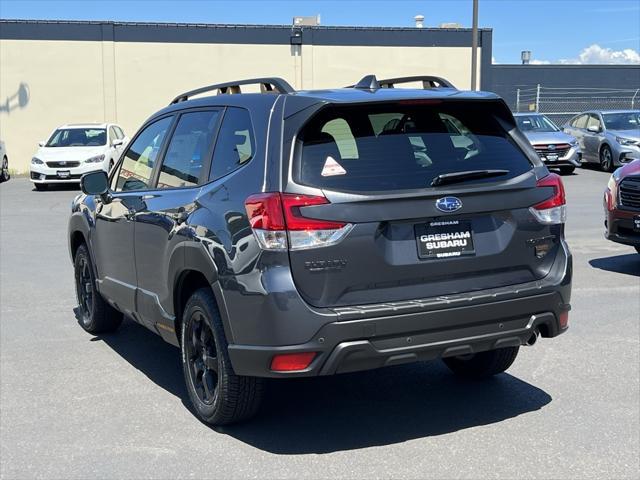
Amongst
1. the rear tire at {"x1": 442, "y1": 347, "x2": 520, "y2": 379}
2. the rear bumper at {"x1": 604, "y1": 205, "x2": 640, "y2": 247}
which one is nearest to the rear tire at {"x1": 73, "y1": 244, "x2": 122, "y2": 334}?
the rear tire at {"x1": 442, "y1": 347, "x2": 520, "y2": 379}

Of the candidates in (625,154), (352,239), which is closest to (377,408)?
(352,239)

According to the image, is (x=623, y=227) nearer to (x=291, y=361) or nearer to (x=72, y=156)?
(x=291, y=361)

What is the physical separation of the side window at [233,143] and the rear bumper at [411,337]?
1.01 m

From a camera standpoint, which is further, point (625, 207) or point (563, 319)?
point (625, 207)

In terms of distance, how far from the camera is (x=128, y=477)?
13.1 feet

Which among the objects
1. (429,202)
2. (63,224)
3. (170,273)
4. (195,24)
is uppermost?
(195,24)

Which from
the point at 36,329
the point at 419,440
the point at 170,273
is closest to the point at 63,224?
the point at 36,329

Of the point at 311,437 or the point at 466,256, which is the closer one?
the point at 466,256

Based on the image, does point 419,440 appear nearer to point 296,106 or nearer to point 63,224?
point 296,106

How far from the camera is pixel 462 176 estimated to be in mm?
4246

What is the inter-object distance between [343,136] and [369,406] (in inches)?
68.5

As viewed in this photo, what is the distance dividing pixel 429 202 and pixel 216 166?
4.16 feet

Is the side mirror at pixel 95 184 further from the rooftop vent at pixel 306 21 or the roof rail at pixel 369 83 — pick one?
the rooftop vent at pixel 306 21

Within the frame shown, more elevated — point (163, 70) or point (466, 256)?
point (163, 70)
